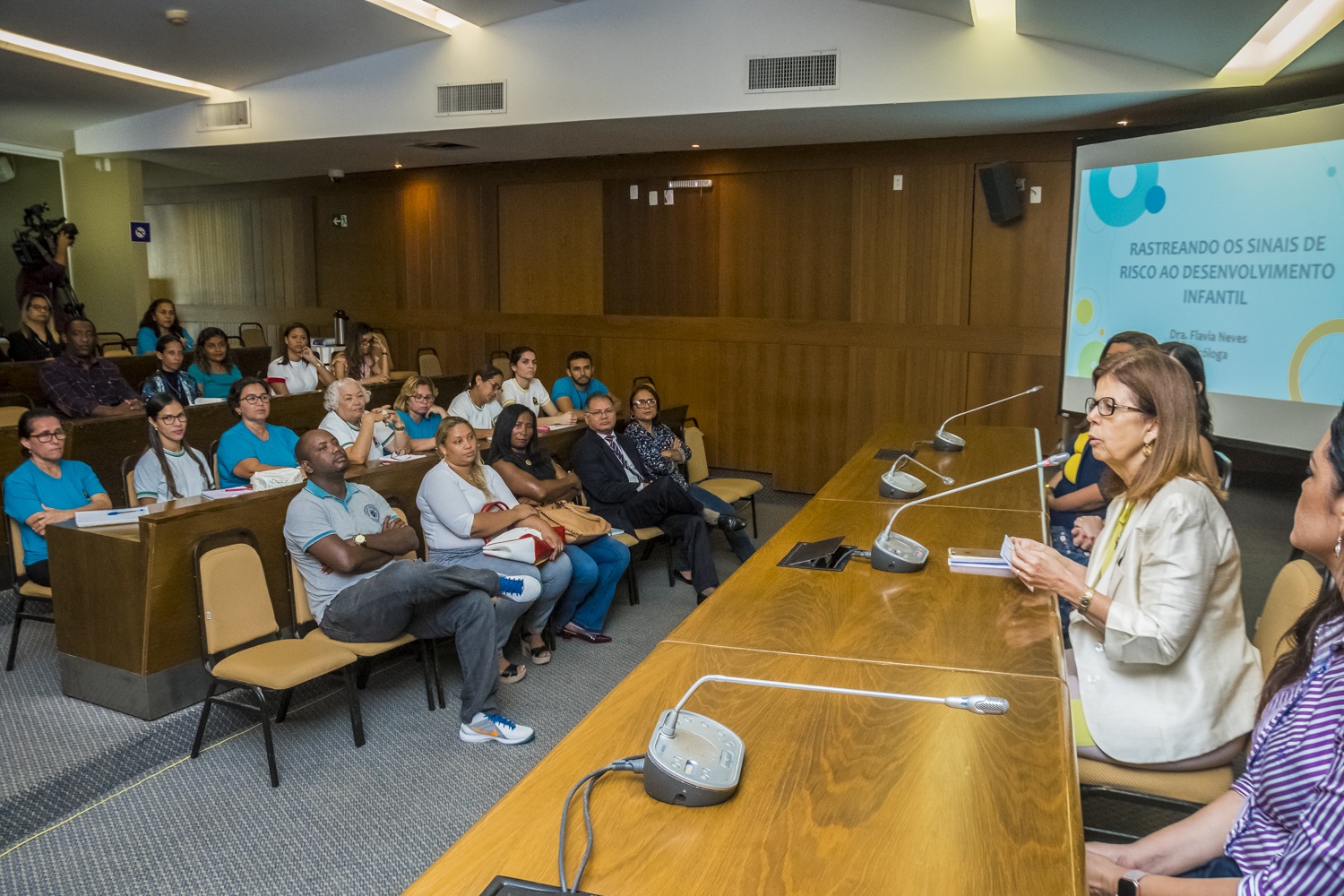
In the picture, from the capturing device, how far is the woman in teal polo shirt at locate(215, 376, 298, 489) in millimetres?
4699

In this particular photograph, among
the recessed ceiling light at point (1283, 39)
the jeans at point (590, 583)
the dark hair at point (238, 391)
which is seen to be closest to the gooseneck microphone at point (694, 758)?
the jeans at point (590, 583)

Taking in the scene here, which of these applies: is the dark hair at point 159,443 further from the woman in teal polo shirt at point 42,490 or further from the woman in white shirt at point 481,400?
the woman in white shirt at point 481,400

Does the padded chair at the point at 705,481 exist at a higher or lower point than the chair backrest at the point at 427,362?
lower

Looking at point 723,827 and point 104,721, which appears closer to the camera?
point 723,827

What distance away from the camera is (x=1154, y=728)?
2061 millimetres

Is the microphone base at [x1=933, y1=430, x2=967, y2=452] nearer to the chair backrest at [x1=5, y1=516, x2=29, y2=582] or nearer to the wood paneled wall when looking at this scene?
the wood paneled wall

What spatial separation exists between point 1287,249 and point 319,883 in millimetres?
4784

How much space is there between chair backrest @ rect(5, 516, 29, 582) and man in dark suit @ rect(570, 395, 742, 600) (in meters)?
2.48

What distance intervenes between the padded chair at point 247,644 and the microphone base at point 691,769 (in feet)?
6.22

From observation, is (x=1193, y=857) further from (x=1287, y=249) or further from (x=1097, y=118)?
(x=1097, y=118)

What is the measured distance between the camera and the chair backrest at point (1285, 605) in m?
2.16

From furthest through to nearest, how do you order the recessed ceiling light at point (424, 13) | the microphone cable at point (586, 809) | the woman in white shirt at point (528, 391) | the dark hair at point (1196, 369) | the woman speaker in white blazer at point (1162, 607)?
1. the woman in white shirt at point (528, 391)
2. the recessed ceiling light at point (424, 13)
3. the dark hair at point (1196, 369)
4. the woman speaker in white blazer at point (1162, 607)
5. the microphone cable at point (586, 809)

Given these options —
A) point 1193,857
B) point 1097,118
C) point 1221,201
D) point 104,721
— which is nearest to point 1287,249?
point 1221,201

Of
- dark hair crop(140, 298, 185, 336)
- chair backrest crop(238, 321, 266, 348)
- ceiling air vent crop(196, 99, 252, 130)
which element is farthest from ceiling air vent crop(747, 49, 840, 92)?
chair backrest crop(238, 321, 266, 348)
